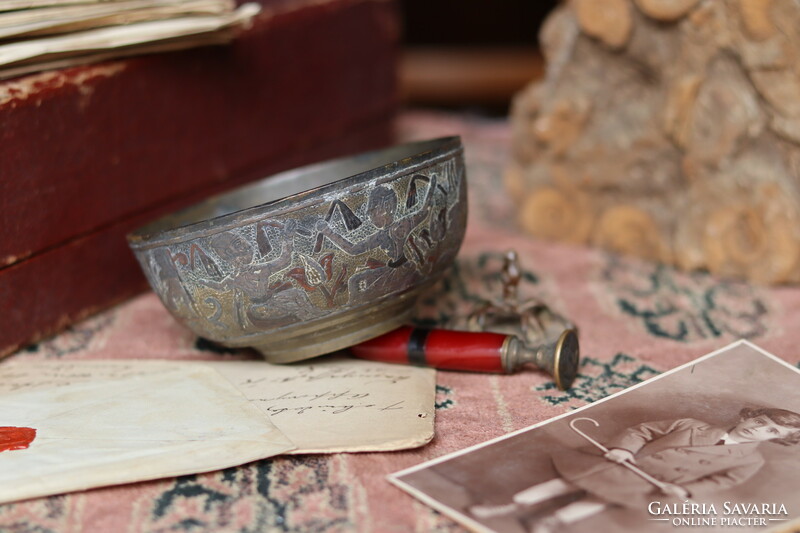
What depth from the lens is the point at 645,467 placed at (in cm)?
89

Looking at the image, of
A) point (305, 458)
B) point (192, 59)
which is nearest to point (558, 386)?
point (305, 458)

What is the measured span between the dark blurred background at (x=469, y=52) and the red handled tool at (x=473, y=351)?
1.96 m

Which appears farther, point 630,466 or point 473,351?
point 473,351

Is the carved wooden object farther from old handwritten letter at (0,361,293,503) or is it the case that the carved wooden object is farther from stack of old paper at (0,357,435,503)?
old handwritten letter at (0,361,293,503)

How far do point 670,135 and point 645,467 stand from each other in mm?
800

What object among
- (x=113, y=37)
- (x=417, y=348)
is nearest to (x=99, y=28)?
(x=113, y=37)

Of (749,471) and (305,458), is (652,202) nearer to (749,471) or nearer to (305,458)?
(749,471)

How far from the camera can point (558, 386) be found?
42.9 inches

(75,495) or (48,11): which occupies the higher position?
(48,11)

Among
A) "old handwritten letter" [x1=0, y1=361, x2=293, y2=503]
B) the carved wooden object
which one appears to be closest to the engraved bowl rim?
"old handwritten letter" [x1=0, y1=361, x2=293, y2=503]

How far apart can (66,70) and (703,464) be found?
3.39 feet

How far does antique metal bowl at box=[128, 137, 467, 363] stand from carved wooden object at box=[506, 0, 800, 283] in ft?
1.82

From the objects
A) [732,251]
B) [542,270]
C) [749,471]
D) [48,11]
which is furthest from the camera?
[542,270]

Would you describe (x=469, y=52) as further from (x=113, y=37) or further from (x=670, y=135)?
(x=113, y=37)
